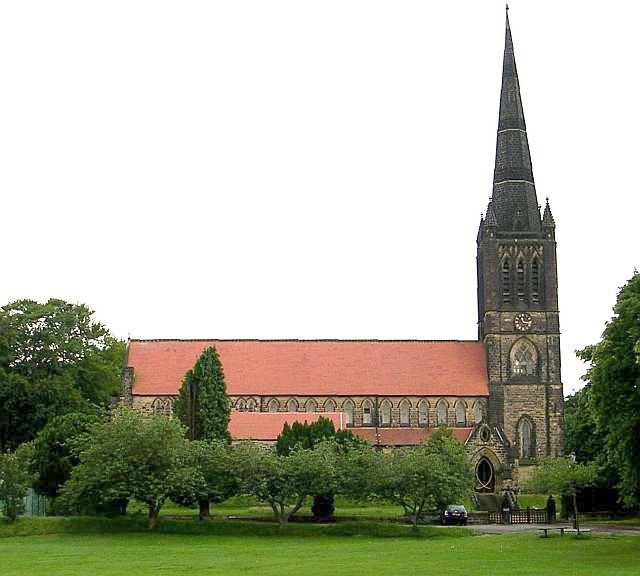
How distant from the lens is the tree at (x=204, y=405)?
193ft

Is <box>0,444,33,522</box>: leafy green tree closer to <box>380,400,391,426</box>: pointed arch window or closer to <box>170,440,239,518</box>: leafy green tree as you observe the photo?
<box>170,440,239,518</box>: leafy green tree

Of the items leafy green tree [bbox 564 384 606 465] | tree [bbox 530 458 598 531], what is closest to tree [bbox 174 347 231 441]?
tree [bbox 530 458 598 531]

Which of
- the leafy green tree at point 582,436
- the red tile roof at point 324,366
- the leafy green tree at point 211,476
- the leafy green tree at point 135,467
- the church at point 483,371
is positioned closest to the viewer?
the leafy green tree at point 135,467

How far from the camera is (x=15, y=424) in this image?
73188mm

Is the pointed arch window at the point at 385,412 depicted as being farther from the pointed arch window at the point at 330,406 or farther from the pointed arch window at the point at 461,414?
the pointed arch window at the point at 461,414

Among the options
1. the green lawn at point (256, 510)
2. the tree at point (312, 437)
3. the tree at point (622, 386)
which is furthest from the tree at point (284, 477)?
the tree at point (622, 386)

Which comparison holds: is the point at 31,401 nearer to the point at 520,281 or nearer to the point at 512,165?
the point at 520,281

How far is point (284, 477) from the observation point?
4881 cm

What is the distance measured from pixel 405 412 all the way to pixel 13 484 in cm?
3851

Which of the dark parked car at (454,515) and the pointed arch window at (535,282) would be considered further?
the pointed arch window at (535,282)

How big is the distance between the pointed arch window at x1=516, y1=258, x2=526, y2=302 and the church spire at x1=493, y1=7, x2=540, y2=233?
2.73 metres

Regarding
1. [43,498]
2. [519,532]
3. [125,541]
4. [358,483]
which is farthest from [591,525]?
[43,498]

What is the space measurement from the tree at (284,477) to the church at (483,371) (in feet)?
87.0

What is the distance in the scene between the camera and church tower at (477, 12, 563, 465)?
256 feet
